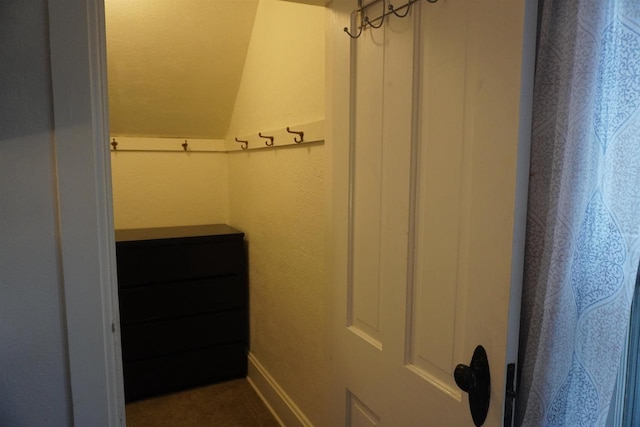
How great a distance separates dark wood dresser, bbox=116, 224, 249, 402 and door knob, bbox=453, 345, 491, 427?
206cm

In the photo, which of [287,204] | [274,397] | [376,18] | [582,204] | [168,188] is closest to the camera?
[582,204]

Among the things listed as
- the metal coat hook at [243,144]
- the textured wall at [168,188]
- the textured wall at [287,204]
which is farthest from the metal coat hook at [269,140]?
the textured wall at [168,188]

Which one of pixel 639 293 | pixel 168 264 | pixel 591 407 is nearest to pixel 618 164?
pixel 639 293

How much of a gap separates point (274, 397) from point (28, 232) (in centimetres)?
181

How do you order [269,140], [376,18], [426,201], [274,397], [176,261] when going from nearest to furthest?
[426,201], [376,18], [269,140], [274,397], [176,261]

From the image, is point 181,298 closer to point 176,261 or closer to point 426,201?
point 176,261

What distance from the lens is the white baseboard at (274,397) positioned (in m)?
2.16

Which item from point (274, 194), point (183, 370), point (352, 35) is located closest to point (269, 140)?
point (274, 194)

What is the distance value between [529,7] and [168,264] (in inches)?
93.0

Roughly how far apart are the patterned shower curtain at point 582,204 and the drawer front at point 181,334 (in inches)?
89.2

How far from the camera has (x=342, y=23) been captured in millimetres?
1245

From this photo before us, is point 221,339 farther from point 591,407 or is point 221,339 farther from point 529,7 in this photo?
point 529,7

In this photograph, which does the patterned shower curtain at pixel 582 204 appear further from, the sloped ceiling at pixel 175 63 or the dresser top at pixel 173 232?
the dresser top at pixel 173 232

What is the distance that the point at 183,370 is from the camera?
270 cm
